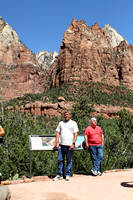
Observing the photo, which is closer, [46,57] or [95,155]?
[95,155]

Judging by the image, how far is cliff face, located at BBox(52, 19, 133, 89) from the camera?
174 ft

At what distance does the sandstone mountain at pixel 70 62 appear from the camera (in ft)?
178

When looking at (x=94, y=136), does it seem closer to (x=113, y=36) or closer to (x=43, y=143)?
(x=43, y=143)

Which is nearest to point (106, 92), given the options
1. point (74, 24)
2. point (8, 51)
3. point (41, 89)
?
point (74, 24)

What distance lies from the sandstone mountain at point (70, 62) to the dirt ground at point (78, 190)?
4630 cm

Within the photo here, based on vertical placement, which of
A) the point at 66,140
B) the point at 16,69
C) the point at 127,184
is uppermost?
the point at 16,69

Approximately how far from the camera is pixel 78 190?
4453mm

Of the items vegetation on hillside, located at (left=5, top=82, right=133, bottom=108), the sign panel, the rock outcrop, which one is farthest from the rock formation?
the sign panel

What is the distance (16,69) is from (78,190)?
222 feet

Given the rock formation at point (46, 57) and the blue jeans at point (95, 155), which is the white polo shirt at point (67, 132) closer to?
the blue jeans at point (95, 155)

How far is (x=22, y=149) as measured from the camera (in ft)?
24.5

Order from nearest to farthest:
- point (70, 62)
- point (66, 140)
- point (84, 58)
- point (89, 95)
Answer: point (66, 140)
point (89, 95)
point (84, 58)
point (70, 62)

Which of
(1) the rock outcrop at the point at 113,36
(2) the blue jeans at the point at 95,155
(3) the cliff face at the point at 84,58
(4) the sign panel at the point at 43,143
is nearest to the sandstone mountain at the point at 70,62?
(3) the cliff face at the point at 84,58

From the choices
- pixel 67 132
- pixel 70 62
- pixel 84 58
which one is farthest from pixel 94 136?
pixel 70 62
